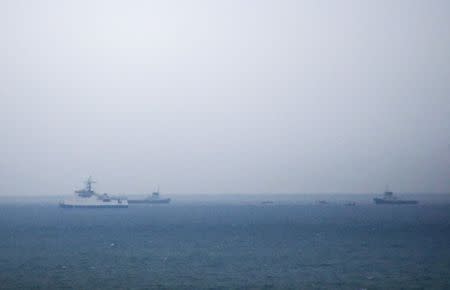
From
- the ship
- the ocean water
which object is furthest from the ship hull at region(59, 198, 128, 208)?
the ocean water

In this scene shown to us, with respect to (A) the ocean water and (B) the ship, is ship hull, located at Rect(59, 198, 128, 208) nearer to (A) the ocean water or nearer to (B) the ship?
(B) the ship

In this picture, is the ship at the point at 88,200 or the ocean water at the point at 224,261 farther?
the ship at the point at 88,200

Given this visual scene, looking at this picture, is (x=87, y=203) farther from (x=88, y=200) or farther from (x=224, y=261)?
(x=224, y=261)

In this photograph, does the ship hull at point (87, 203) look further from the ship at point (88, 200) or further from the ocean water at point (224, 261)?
the ocean water at point (224, 261)

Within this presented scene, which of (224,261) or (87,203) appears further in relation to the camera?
(87,203)

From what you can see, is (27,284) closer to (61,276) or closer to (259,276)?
(61,276)

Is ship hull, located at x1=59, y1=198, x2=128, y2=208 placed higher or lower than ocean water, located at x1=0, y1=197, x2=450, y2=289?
higher

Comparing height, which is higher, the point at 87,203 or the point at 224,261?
the point at 87,203

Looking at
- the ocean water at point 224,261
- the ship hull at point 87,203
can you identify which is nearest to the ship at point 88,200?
the ship hull at point 87,203

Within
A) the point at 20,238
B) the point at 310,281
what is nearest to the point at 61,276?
the point at 310,281

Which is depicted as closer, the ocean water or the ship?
the ocean water

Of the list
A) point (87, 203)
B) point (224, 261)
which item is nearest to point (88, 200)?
point (87, 203)

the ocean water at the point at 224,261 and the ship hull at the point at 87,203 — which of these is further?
the ship hull at the point at 87,203

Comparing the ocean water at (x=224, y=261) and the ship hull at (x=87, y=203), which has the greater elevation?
the ship hull at (x=87, y=203)
